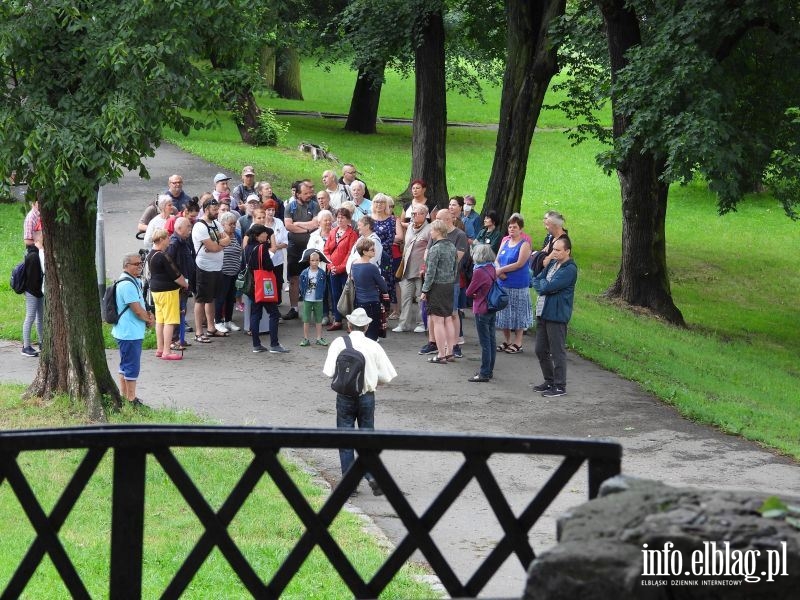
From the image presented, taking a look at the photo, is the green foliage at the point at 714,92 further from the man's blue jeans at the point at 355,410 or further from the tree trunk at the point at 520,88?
the man's blue jeans at the point at 355,410

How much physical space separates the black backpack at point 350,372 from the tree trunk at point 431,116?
17806mm

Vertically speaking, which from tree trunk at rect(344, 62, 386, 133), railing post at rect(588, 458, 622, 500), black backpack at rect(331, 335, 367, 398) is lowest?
black backpack at rect(331, 335, 367, 398)

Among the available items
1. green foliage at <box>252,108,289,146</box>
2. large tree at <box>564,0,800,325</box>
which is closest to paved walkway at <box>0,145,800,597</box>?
large tree at <box>564,0,800,325</box>

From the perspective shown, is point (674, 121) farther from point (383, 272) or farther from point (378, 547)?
point (378, 547)

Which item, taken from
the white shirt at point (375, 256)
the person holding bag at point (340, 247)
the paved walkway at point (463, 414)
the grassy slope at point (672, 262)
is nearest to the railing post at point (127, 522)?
the paved walkway at point (463, 414)

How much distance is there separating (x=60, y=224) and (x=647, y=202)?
12.8m

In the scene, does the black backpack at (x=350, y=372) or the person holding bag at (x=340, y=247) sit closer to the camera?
the black backpack at (x=350, y=372)

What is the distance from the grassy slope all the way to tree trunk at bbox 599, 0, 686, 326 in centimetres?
77

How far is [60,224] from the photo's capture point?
37.5 feet

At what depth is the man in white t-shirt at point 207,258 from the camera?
14.8 meters

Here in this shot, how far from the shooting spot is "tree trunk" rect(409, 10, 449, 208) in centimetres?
2736

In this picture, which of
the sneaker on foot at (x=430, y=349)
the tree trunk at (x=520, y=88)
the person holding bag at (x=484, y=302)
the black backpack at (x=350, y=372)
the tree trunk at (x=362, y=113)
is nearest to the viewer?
the black backpack at (x=350, y=372)

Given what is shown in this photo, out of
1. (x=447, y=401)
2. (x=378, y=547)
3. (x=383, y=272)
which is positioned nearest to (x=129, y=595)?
(x=378, y=547)

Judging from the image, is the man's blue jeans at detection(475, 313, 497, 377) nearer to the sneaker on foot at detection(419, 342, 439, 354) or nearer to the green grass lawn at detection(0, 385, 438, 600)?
the sneaker on foot at detection(419, 342, 439, 354)
